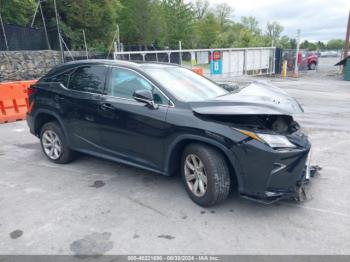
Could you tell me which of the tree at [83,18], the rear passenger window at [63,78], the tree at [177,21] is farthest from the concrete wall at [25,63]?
the tree at [177,21]

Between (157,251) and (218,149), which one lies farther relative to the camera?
(218,149)

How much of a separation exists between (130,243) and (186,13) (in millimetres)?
49339

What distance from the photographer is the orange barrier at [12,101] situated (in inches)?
323

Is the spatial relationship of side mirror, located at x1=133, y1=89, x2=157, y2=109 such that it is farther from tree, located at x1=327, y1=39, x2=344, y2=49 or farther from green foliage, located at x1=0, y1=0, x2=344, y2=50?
tree, located at x1=327, y1=39, x2=344, y2=49

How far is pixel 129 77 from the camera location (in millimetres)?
4082

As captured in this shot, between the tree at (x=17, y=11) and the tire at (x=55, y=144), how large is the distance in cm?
1918

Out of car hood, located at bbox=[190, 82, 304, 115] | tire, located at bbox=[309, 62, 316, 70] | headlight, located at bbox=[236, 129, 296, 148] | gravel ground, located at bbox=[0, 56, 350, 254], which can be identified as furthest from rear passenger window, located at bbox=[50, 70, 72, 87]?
tire, located at bbox=[309, 62, 316, 70]

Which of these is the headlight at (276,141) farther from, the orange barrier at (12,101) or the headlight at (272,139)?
the orange barrier at (12,101)

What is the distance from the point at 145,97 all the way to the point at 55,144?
2.25 m

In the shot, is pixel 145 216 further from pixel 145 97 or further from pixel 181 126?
pixel 145 97

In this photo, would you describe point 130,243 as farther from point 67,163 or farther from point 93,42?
point 93,42

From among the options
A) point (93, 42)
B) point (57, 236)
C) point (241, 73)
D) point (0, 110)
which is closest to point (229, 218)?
point (57, 236)

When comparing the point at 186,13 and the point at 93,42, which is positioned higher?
the point at 186,13

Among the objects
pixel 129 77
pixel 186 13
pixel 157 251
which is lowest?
pixel 157 251
